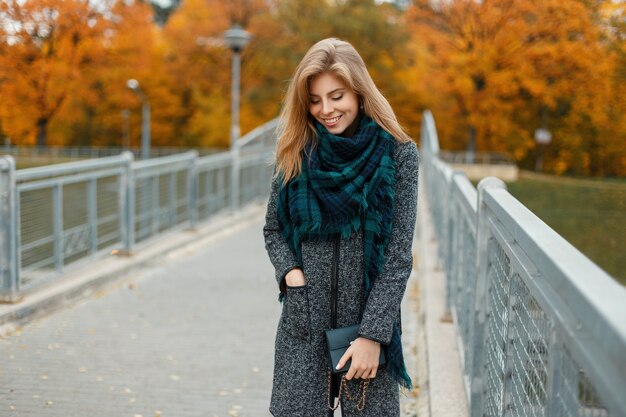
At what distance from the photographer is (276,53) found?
138ft

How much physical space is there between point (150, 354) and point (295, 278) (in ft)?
10.8

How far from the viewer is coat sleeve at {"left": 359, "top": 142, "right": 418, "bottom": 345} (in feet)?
8.24

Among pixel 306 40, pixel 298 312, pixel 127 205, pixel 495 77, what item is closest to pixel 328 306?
pixel 298 312

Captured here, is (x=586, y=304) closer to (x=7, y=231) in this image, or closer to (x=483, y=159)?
(x=7, y=231)

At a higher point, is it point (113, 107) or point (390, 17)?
point (390, 17)

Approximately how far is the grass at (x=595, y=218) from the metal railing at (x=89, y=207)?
17.3 ft

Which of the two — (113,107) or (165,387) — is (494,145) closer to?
(113,107)

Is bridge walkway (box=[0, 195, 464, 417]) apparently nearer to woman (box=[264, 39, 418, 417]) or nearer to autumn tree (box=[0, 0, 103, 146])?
woman (box=[264, 39, 418, 417])

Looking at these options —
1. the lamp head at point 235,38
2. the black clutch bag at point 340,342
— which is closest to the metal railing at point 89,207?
the black clutch bag at point 340,342

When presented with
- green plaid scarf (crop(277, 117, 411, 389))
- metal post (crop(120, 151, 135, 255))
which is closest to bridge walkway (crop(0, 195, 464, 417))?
metal post (crop(120, 151, 135, 255))

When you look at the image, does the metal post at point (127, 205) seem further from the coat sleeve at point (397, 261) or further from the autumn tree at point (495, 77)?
the autumn tree at point (495, 77)

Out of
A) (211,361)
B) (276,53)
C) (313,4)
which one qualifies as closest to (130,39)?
(276,53)

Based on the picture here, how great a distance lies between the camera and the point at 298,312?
2639 mm

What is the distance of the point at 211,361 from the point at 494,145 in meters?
39.9
